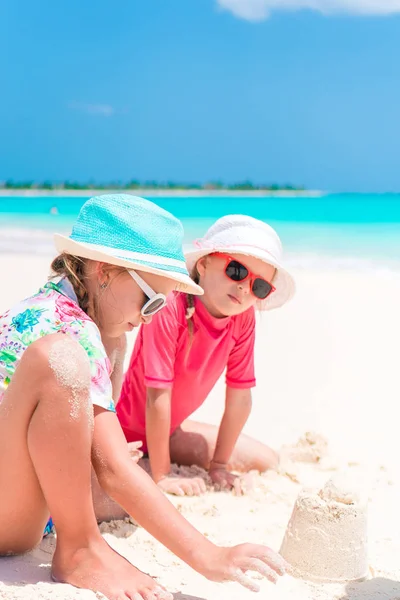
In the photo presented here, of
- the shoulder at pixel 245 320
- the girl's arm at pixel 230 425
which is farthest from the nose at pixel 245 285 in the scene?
the girl's arm at pixel 230 425

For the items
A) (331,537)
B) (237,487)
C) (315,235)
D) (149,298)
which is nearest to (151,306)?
(149,298)

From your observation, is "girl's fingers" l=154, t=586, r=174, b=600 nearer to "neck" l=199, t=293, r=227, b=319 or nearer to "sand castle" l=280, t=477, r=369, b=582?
"sand castle" l=280, t=477, r=369, b=582

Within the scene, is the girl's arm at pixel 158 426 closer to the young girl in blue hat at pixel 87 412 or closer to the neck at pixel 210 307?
the neck at pixel 210 307

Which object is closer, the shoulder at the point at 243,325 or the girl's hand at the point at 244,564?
the girl's hand at the point at 244,564

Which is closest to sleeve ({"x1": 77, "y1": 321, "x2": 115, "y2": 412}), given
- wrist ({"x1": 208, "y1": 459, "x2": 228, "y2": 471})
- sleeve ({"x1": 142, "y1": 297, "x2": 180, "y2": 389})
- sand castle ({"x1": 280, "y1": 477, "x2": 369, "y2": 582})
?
sand castle ({"x1": 280, "y1": 477, "x2": 369, "y2": 582})

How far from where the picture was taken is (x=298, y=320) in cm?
675

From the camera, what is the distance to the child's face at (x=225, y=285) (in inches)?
125

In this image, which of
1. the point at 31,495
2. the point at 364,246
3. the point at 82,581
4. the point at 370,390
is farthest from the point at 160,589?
the point at 364,246

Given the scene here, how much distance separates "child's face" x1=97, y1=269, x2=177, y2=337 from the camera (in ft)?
7.23

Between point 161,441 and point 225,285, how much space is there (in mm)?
695

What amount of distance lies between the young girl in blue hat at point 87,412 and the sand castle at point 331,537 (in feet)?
2.01

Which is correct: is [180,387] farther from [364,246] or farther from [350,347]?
[364,246]

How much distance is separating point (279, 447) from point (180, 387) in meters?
0.85

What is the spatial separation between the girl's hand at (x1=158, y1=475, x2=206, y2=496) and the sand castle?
711 mm
